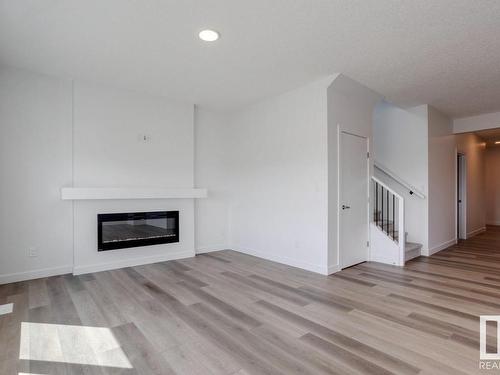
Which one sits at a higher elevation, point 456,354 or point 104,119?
point 104,119

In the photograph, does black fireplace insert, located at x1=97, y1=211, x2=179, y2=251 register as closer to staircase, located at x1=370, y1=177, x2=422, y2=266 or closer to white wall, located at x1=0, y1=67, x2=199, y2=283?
white wall, located at x1=0, y1=67, x2=199, y2=283

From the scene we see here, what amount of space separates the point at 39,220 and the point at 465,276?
5.84m

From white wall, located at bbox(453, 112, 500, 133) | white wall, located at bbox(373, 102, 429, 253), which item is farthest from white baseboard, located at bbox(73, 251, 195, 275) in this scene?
white wall, located at bbox(453, 112, 500, 133)

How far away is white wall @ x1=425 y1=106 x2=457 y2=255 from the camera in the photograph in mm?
5418

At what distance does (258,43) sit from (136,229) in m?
3.28

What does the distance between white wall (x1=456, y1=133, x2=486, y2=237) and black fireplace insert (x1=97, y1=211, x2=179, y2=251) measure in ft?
21.3

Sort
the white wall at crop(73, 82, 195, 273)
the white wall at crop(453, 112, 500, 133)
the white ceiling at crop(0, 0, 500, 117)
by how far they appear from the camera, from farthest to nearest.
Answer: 1. the white wall at crop(453, 112, 500, 133)
2. the white wall at crop(73, 82, 195, 273)
3. the white ceiling at crop(0, 0, 500, 117)

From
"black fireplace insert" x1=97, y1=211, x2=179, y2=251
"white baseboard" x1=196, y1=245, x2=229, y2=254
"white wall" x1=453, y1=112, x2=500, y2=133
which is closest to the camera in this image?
"black fireplace insert" x1=97, y1=211, x2=179, y2=251

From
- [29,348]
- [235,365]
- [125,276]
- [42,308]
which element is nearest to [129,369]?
[235,365]

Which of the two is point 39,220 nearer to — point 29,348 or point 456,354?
point 29,348

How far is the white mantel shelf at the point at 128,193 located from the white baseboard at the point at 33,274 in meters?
1.00

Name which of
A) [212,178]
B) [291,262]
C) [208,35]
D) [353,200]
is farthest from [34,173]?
[353,200]

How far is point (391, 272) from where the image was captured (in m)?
4.15

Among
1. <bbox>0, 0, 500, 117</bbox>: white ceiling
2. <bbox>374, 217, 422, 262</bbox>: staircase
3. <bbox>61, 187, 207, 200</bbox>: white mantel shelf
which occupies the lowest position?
<bbox>374, 217, 422, 262</bbox>: staircase
